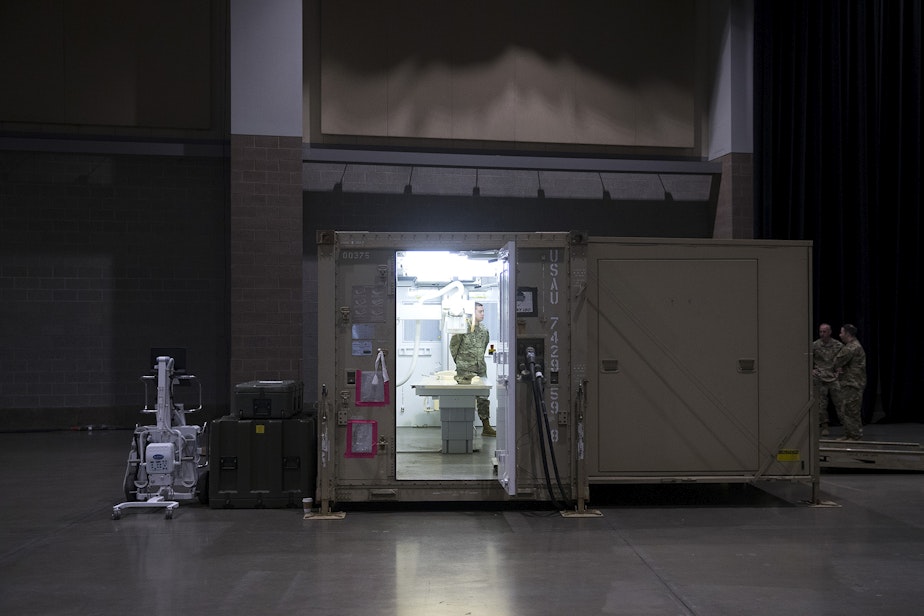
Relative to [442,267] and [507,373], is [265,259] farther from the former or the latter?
[507,373]

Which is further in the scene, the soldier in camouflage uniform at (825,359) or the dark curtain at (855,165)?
the dark curtain at (855,165)

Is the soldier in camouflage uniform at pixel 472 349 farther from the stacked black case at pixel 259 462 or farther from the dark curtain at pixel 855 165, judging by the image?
the dark curtain at pixel 855 165

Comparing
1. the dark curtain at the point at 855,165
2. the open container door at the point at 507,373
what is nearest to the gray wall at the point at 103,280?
the open container door at the point at 507,373

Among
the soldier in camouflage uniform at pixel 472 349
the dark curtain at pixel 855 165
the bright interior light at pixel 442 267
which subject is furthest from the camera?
the dark curtain at pixel 855 165

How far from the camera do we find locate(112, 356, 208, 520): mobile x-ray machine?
23.9 feet

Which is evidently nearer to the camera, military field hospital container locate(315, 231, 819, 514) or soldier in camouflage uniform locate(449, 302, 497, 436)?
military field hospital container locate(315, 231, 819, 514)

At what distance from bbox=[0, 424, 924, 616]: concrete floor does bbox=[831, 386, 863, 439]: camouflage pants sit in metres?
2.79

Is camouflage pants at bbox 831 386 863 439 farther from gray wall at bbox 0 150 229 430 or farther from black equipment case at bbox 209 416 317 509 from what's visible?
gray wall at bbox 0 150 229 430

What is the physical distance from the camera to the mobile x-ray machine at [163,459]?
7.29 meters

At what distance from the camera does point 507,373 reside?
22.8ft

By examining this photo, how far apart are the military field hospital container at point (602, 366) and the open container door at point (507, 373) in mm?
55

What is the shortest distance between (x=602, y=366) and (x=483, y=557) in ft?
7.46

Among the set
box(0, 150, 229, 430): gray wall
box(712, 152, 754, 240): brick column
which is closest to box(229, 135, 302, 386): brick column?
box(0, 150, 229, 430): gray wall

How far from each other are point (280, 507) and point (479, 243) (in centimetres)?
302
